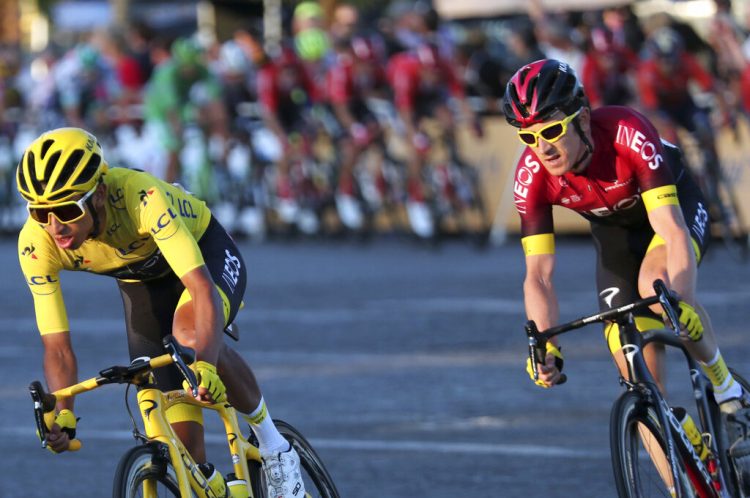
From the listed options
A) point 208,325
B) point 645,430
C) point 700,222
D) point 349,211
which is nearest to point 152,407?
point 208,325

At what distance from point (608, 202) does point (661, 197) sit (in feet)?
0.99

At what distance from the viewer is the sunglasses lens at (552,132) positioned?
652cm

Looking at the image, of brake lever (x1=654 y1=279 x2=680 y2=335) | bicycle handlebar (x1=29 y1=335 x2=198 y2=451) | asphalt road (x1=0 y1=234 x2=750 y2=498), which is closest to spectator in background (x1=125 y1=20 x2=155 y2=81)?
asphalt road (x1=0 y1=234 x2=750 y2=498)

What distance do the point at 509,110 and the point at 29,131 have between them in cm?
2085

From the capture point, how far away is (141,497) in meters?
5.71

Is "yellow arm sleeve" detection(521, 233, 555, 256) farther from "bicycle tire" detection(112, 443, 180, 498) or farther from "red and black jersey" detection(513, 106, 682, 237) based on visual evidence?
"bicycle tire" detection(112, 443, 180, 498)

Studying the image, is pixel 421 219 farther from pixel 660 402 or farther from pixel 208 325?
pixel 208 325

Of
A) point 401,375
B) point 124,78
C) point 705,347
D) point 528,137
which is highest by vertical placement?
point 528,137

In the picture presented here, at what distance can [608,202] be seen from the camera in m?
6.97

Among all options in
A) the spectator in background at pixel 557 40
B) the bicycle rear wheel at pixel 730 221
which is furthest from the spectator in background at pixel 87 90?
the bicycle rear wheel at pixel 730 221

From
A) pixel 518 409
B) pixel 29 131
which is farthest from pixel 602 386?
pixel 29 131

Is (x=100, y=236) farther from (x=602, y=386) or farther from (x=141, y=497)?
(x=602, y=386)

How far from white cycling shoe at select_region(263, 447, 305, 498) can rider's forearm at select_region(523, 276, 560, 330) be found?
1029 mm

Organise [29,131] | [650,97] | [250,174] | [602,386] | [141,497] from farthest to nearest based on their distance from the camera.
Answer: [29,131] < [250,174] < [650,97] < [602,386] < [141,497]
